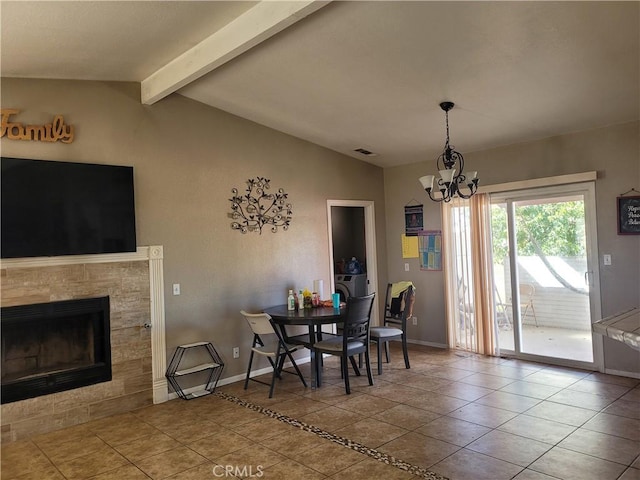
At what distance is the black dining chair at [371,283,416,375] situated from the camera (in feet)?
15.5

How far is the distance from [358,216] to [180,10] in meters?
4.95

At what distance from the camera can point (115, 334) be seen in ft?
12.8

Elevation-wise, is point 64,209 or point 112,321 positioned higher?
point 64,209

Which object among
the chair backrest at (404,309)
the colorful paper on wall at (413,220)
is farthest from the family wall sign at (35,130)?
the colorful paper on wall at (413,220)

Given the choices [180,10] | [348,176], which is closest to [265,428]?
[180,10]

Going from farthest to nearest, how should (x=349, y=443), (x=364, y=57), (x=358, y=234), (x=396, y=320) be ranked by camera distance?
(x=358, y=234)
(x=396, y=320)
(x=364, y=57)
(x=349, y=443)

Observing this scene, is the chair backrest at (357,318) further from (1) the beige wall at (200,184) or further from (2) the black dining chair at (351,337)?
(1) the beige wall at (200,184)

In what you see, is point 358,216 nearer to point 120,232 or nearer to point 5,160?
point 120,232

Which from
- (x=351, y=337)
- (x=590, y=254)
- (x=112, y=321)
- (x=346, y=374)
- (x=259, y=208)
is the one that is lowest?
(x=346, y=374)

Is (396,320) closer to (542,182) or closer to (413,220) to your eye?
(413,220)

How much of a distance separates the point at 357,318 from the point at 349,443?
129 cm

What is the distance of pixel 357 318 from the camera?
4191 millimetres

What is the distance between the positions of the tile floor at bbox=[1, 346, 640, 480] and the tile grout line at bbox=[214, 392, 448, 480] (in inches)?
0.5

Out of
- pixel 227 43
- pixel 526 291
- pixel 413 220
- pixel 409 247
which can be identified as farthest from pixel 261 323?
pixel 526 291
